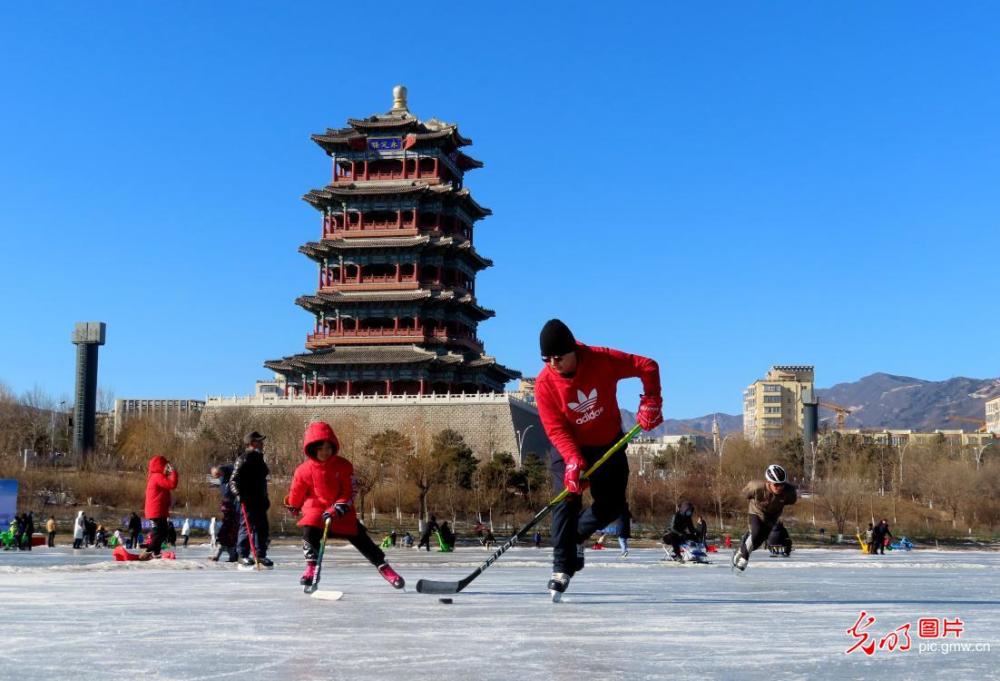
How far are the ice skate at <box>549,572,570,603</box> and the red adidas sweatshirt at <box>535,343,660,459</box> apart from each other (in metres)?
0.83

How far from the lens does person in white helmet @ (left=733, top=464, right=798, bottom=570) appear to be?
10656 millimetres

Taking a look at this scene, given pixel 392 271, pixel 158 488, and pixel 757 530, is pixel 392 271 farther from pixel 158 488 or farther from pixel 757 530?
pixel 757 530

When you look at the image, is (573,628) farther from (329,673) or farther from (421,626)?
(329,673)

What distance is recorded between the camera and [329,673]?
4281mm

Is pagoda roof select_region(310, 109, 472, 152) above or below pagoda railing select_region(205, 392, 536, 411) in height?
above

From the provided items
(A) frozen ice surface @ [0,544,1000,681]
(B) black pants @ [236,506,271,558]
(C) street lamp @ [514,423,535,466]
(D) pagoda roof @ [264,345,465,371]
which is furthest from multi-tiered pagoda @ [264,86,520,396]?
(A) frozen ice surface @ [0,544,1000,681]

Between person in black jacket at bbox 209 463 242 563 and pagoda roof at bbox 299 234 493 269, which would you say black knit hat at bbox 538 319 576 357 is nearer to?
person in black jacket at bbox 209 463 242 563

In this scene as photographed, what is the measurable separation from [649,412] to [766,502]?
4.06 metres

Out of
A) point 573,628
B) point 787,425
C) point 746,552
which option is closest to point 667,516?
point 746,552

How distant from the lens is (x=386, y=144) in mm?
72375

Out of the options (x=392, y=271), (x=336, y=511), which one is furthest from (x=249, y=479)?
(x=392, y=271)

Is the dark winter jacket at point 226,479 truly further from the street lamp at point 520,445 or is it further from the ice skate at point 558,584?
the street lamp at point 520,445

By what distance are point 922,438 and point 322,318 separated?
100411 millimetres

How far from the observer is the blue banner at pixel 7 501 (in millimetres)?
27308
